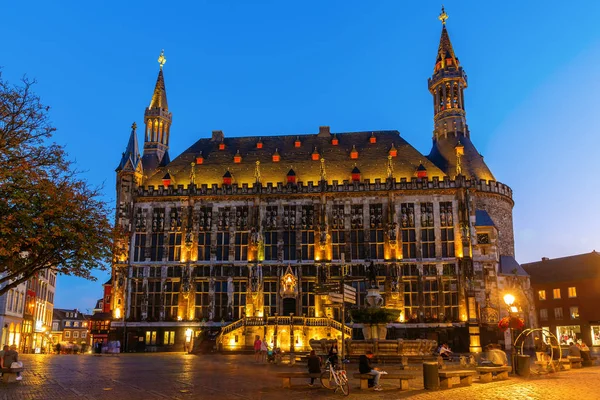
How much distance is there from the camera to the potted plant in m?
32.2

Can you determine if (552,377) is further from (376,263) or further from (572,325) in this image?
(572,325)

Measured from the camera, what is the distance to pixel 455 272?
5028 centimetres

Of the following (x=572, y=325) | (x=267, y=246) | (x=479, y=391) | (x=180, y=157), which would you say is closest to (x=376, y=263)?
(x=267, y=246)

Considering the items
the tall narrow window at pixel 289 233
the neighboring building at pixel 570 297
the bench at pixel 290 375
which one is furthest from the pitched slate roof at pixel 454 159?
the bench at pixel 290 375

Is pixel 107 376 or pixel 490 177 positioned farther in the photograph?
pixel 490 177

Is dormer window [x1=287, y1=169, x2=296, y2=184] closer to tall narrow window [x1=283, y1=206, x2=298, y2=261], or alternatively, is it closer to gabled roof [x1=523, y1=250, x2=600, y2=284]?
tall narrow window [x1=283, y1=206, x2=298, y2=261]

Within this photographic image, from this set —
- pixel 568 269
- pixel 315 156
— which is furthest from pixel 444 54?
pixel 568 269

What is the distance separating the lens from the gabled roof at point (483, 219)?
52438 mm

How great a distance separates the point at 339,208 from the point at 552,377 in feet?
108

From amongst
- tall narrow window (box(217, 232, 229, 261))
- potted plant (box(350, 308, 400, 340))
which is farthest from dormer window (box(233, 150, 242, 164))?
potted plant (box(350, 308, 400, 340))

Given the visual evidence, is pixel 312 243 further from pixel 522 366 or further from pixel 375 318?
pixel 522 366

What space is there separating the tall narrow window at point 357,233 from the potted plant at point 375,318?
60.8 ft

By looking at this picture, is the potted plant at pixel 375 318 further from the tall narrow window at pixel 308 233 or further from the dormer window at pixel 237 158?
the dormer window at pixel 237 158

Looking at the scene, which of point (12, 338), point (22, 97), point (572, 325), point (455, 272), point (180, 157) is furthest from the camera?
point (572, 325)
